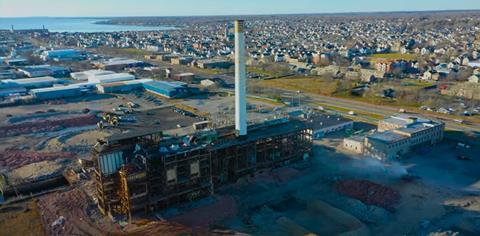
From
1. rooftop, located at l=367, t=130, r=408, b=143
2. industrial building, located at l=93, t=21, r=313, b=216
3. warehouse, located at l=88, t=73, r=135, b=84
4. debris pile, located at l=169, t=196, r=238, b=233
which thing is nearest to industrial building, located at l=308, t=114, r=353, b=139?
rooftop, located at l=367, t=130, r=408, b=143

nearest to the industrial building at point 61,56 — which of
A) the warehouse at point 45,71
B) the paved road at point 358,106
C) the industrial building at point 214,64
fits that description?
the warehouse at point 45,71

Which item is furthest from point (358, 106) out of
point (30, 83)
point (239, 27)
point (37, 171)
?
point (30, 83)

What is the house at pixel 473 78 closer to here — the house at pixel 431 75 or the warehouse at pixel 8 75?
the house at pixel 431 75

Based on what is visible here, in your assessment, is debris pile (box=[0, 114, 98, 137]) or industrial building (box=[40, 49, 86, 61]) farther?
industrial building (box=[40, 49, 86, 61])

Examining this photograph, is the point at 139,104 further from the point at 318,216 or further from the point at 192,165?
the point at 318,216

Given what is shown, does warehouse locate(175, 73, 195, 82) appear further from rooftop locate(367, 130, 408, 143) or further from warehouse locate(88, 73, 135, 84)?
rooftop locate(367, 130, 408, 143)

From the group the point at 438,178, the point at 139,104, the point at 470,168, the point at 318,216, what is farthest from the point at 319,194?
the point at 139,104

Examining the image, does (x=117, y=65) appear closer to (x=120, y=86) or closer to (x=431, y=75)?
(x=120, y=86)
